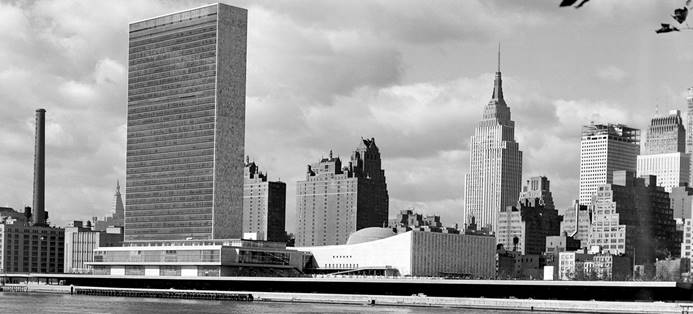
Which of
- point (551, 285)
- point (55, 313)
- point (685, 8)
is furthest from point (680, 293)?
point (685, 8)

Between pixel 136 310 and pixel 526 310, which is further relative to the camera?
pixel 526 310

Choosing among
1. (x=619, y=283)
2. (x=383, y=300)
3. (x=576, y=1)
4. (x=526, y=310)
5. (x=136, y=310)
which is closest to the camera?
(x=576, y=1)

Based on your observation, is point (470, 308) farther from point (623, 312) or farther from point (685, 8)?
point (685, 8)

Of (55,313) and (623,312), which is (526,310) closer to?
(623,312)

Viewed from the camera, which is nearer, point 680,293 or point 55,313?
point 55,313

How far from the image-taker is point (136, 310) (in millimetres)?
162875

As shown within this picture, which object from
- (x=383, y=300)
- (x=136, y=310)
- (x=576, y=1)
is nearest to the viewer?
(x=576, y=1)

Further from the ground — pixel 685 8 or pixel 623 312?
pixel 685 8

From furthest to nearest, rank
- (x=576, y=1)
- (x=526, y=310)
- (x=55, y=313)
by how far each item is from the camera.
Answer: (x=526, y=310), (x=55, y=313), (x=576, y=1)

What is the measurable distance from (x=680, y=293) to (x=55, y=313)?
9537cm

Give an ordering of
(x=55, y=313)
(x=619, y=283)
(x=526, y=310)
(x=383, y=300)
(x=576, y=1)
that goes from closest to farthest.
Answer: (x=576, y=1)
(x=55, y=313)
(x=526, y=310)
(x=619, y=283)
(x=383, y=300)

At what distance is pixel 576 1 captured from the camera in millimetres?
9023

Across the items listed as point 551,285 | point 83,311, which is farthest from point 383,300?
point 83,311

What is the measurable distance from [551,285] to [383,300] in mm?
28708
